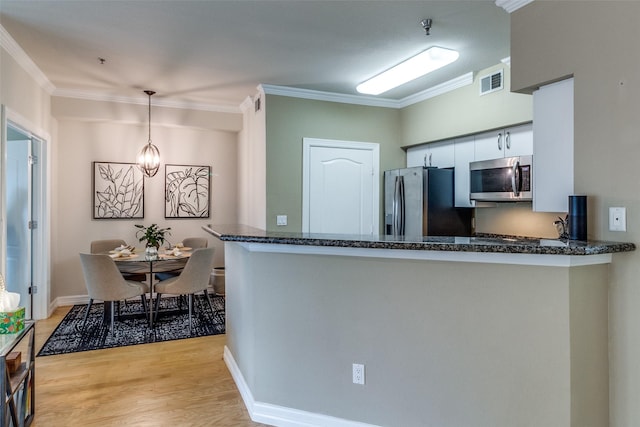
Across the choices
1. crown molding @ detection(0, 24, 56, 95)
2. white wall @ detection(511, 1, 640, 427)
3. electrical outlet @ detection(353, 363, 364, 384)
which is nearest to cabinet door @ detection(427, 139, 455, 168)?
white wall @ detection(511, 1, 640, 427)

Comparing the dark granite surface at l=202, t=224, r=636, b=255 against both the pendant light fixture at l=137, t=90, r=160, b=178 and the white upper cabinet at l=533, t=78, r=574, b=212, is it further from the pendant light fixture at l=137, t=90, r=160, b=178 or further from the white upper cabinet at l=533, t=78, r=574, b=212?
the pendant light fixture at l=137, t=90, r=160, b=178

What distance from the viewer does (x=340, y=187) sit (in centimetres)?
464

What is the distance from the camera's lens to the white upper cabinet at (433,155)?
4.23 metres

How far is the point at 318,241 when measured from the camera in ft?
6.86

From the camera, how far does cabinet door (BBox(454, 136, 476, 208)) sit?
13.0ft

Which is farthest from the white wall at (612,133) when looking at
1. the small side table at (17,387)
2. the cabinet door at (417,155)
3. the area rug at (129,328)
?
the area rug at (129,328)

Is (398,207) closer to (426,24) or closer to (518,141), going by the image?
(518,141)

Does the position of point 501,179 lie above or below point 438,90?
below

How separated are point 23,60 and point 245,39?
210 cm

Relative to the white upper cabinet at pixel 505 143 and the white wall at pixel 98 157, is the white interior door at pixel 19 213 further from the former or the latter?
the white upper cabinet at pixel 505 143

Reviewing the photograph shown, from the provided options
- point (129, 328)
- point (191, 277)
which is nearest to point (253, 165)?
point (191, 277)

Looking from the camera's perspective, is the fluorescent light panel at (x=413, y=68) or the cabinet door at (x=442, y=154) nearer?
the fluorescent light panel at (x=413, y=68)

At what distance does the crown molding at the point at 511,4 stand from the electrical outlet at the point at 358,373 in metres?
2.32

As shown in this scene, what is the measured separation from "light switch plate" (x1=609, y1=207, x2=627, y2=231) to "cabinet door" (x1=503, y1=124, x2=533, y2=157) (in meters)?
1.55
